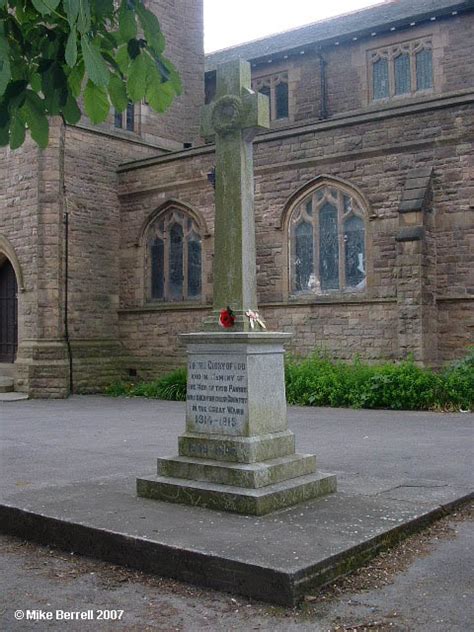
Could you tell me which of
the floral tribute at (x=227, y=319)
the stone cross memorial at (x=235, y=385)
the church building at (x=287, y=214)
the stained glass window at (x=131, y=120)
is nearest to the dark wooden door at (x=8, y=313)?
the church building at (x=287, y=214)

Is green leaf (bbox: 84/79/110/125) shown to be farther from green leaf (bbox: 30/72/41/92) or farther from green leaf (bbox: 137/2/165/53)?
green leaf (bbox: 137/2/165/53)

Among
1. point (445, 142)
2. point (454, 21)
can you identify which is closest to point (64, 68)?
point (445, 142)

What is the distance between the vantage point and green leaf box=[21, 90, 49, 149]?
2.83 metres

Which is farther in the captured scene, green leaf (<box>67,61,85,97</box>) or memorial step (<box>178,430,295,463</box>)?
memorial step (<box>178,430,295,463</box>)

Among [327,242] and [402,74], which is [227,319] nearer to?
[327,242]

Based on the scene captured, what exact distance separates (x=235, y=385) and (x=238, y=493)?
31.4 inches

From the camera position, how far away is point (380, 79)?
786 inches

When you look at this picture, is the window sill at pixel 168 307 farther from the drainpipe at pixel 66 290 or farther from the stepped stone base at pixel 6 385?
the stepped stone base at pixel 6 385

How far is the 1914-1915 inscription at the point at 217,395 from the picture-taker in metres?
5.23

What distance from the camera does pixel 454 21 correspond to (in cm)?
1884

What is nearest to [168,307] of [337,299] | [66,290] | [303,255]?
[66,290]

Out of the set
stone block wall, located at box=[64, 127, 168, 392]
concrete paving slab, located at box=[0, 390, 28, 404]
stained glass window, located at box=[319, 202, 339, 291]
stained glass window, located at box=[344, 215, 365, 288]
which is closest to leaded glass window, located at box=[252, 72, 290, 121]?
stone block wall, located at box=[64, 127, 168, 392]

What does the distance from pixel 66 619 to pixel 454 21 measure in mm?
19157

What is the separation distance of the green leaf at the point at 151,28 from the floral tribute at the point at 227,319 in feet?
9.07
